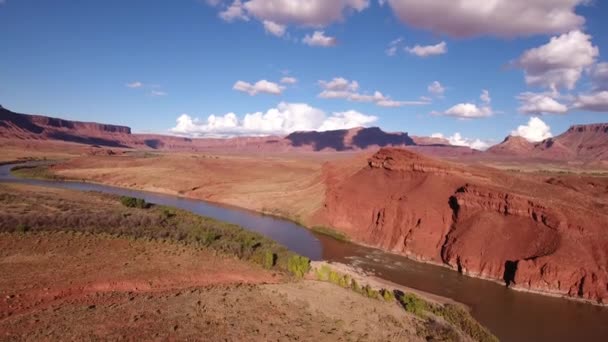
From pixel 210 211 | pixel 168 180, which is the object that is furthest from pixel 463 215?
pixel 168 180

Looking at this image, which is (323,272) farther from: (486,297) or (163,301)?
(163,301)

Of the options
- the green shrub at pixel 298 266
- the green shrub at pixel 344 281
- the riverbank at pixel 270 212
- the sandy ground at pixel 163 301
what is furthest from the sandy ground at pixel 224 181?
the sandy ground at pixel 163 301

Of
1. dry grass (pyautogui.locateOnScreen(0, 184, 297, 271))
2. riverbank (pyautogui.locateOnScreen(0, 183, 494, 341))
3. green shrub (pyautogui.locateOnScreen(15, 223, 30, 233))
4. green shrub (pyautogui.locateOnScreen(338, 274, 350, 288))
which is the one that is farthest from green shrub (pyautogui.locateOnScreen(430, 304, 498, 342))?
green shrub (pyautogui.locateOnScreen(15, 223, 30, 233))

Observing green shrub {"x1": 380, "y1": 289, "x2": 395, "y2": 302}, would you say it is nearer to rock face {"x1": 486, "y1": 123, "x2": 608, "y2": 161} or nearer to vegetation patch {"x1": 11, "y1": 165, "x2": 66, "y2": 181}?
vegetation patch {"x1": 11, "y1": 165, "x2": 66, "y2": 181}

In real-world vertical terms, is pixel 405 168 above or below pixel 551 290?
above

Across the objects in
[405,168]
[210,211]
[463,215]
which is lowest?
[210,211]

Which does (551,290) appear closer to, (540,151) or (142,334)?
(142,334)

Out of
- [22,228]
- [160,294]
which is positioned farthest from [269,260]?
[22,228]
